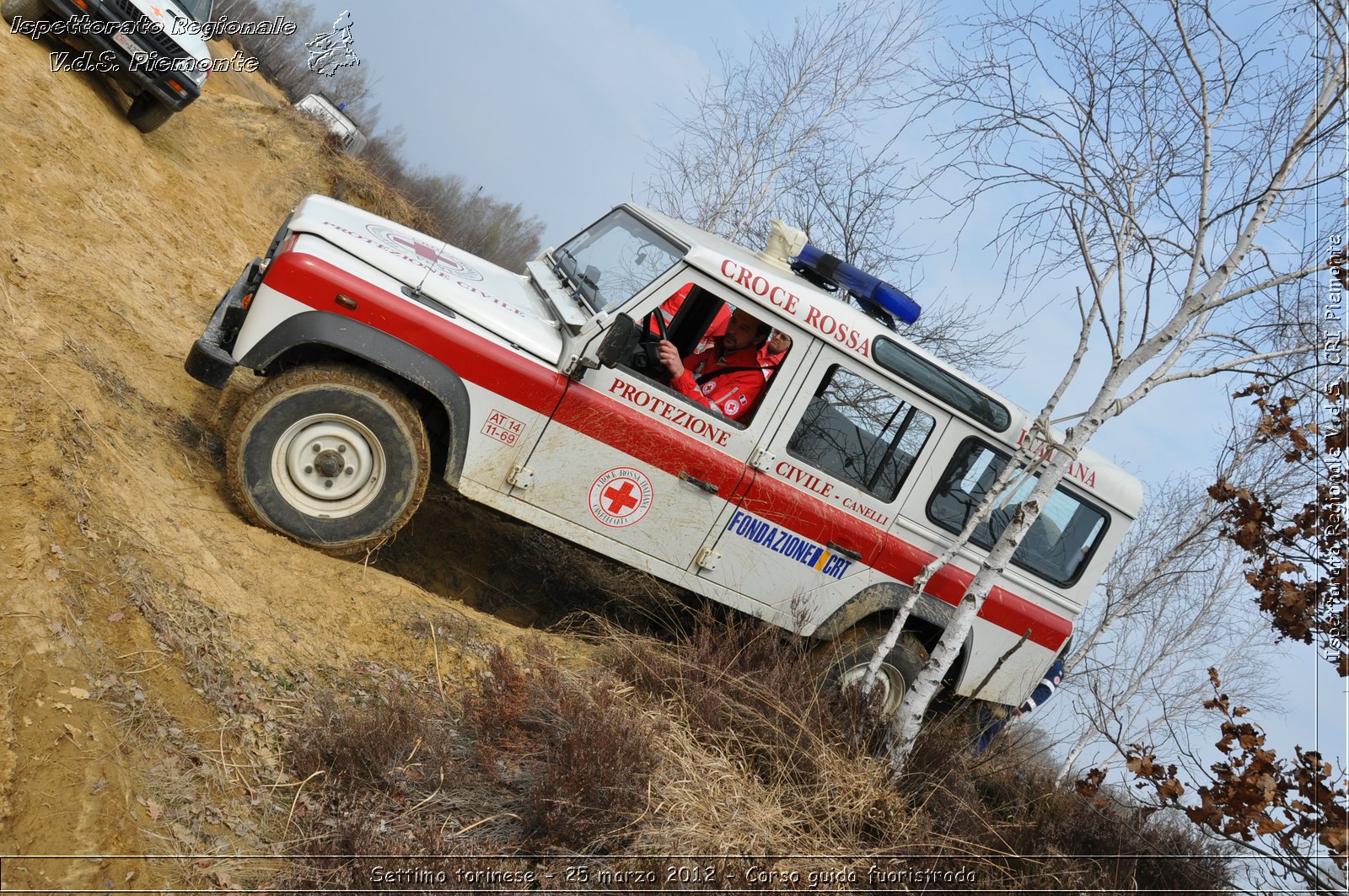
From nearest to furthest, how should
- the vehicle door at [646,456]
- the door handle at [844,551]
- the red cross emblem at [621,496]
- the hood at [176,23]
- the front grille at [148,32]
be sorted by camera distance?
the vehicle door at [646,456] → the red cross emblem at [621,496] → the door handle at [844,551] → the front grille at [148,32] → the hood at [176,23]

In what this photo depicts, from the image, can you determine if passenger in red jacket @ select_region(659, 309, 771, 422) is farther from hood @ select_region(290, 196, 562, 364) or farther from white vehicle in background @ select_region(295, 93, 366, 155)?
white vehicle in background @ select_region(295, 93, 366, 155)

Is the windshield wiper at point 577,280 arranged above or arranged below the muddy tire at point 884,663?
above

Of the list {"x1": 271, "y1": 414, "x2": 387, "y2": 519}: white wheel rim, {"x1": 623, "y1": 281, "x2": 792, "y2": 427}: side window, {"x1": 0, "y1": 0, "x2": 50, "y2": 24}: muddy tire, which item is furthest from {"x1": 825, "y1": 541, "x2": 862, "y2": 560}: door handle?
{"x1": 0, "y1": 0, "x2": 50, "y2": 24}: muddy tire

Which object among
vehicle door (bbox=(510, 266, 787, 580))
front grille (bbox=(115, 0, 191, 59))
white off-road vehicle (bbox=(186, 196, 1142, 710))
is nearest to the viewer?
white off-road vehicle (bbox=(186, 196, 1142, 710))

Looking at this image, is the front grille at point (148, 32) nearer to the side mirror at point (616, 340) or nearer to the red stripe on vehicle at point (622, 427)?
the red stripe on vehicle at point (622, 427)

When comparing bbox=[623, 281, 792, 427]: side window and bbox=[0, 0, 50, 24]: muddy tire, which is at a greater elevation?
bbox=[623, 281, 792, 427]: side window

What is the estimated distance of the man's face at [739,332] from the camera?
5195mm

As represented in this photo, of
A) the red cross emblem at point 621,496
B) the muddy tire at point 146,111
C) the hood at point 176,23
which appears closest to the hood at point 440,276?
the red cross emblem at point 621,496

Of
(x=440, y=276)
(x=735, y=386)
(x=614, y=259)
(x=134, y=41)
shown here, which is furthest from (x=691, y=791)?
(x=134, y=41)

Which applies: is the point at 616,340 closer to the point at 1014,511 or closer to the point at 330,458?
the point at 330,458

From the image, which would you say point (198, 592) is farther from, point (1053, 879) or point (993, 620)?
point (993, 620)

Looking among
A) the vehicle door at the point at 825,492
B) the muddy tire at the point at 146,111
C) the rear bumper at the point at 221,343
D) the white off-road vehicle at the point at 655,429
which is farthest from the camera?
the muddy tire at the point at 146,111

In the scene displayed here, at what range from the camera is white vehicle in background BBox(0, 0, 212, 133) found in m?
9.05

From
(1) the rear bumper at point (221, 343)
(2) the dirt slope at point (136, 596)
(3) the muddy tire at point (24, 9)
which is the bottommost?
(2) the dirt slope at point (136, 596)
